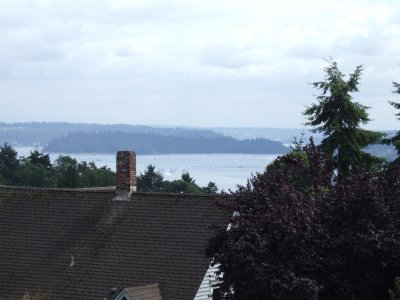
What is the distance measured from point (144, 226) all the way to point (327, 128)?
1540 cm

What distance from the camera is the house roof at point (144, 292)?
23.7 meters

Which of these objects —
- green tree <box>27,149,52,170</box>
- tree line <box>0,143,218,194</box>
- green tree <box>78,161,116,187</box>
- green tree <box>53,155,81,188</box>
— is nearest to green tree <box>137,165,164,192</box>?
tree line <box>0,143,218,194</box>

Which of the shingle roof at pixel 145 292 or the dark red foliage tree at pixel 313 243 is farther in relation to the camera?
the shingle roof at pixel 145 292

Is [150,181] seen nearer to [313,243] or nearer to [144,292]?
[144,292]

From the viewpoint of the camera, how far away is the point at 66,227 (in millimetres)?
28812

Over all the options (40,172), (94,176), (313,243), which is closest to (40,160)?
(40,172)

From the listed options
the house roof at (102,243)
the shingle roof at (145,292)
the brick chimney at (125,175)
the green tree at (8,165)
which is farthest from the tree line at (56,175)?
the shingle roof at (145,292)

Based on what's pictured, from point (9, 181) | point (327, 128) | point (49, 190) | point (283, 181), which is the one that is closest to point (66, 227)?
point (49, 190)

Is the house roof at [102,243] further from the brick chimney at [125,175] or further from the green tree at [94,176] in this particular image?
the green tree at [94,176]

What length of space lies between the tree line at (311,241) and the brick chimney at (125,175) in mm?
7870

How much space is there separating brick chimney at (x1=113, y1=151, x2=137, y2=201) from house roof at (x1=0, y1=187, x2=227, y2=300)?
304mm

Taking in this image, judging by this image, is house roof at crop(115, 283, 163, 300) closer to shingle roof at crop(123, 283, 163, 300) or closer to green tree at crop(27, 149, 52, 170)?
shingle roof at crop(123, 283, 163, 300)

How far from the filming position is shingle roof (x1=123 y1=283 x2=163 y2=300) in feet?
78.2

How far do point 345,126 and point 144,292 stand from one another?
18.8 meters
